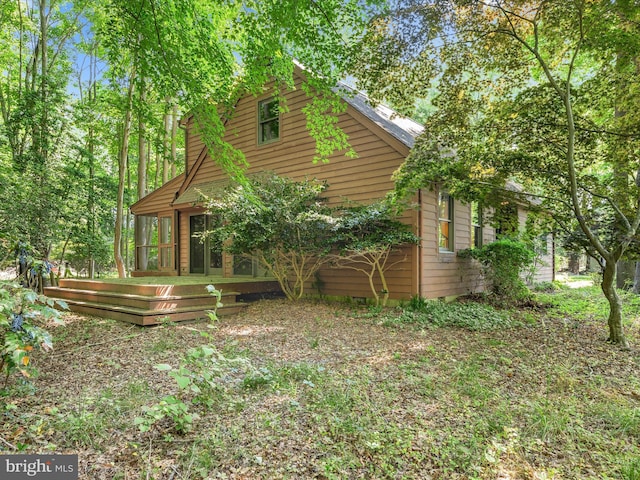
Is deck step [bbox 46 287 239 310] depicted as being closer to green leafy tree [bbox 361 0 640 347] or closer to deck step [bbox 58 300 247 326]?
deck step [bbox 58 300 247 326]

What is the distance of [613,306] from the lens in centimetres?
486

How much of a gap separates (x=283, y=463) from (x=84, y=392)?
84.7 inches

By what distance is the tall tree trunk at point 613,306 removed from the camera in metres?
4.83

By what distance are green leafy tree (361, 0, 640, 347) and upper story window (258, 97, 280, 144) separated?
4640 millimetres

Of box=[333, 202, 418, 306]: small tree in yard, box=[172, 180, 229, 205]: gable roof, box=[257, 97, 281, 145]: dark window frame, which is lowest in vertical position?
box=[333, 202, 418, 306]: small tree in yard

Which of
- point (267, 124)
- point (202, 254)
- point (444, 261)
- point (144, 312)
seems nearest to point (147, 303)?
point (144, 312)

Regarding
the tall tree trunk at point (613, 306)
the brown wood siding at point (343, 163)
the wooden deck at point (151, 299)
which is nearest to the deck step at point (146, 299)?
the wooden deck at point (151, 299)

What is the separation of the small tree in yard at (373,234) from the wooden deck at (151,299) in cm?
239

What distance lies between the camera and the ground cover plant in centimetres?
218

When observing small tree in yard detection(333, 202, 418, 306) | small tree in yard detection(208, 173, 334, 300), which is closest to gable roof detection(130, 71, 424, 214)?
small tree in yard detection(208, 173, 334, 300)

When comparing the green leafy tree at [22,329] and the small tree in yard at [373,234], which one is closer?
the green leafy tree at [22,329]

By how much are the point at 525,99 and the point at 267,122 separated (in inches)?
265

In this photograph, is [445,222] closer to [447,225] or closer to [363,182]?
[447,225]

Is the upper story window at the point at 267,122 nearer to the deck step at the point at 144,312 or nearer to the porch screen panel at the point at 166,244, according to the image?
the porch screen panel at the point at 166,244
